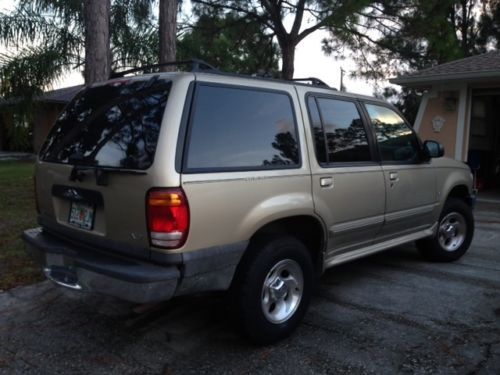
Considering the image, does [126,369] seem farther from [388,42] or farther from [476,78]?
[388,42]

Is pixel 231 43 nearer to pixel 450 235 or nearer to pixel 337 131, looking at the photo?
pixel 450 235

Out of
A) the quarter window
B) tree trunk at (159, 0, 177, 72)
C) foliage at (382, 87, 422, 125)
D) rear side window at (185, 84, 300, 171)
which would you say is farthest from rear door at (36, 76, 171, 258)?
foliage at (382, 87, 422, 125)

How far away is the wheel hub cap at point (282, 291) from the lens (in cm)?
344

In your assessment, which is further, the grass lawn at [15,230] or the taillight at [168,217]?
the grass lawn at [15,230]

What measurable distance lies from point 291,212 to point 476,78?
8.42 metres

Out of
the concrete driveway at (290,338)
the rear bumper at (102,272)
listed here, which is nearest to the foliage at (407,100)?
the concrete driveway at (290,338)

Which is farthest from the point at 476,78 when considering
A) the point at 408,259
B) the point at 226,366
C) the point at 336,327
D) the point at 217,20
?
the point at 226,366

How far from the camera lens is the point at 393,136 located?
15.3 ft

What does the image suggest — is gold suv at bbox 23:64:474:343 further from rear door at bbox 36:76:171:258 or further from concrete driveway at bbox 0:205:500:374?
concrete driveway at bbox 0:205:500:374

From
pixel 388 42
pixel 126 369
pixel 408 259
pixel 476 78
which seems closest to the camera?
pixel 126 369

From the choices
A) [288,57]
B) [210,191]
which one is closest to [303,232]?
[210,191]

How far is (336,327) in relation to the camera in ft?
12.4

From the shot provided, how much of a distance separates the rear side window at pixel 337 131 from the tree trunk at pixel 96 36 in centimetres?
434

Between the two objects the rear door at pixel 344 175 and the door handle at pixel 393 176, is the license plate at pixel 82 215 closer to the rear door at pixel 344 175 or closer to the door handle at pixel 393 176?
the rear door at pixel 344 175
